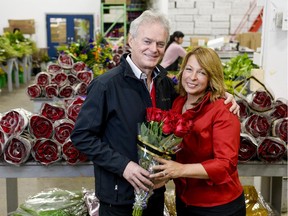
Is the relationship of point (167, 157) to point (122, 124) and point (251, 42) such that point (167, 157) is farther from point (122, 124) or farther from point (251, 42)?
point (251, 42)

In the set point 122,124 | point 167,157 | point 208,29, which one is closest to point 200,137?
point 167,157

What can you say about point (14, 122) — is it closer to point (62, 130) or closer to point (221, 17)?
point (62, 130)

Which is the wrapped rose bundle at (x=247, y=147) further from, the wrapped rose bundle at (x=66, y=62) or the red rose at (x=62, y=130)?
the wrapped rose bundle at (x=66, y=62)

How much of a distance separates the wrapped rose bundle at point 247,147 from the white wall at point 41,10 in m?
12.4

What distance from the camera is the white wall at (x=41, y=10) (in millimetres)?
13961

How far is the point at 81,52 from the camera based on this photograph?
5512mm

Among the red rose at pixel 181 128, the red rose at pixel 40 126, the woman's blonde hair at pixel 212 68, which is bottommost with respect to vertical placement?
the red rose at pixel 40 126

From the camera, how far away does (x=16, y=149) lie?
2.15 m

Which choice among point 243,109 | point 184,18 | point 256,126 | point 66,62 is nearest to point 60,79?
point 66,62

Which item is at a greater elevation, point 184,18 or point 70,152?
point 184,18

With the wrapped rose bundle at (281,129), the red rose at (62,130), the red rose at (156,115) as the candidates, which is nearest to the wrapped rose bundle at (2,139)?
the red rose at (62,130)

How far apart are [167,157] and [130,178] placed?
0.52 ft

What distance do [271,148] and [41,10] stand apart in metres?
13.0

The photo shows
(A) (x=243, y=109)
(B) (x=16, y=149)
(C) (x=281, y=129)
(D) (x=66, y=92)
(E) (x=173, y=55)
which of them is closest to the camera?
(B) (x=16, y=149)
